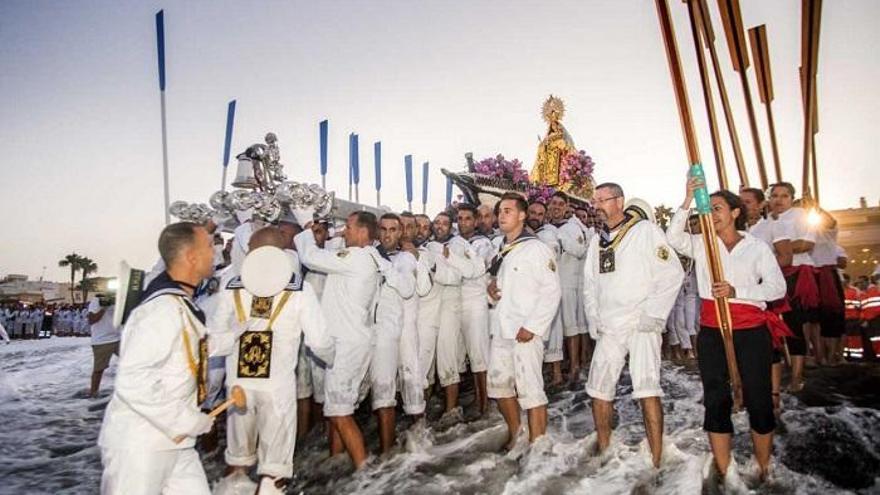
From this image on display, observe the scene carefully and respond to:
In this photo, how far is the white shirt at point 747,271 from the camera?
381 cm

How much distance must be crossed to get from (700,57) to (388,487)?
14.3 feet

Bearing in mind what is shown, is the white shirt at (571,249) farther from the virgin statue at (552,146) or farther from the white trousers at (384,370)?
the virgin statue at (552,146)

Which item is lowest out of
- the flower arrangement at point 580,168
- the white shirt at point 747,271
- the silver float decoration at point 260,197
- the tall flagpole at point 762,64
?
the white shirt at point 747,271

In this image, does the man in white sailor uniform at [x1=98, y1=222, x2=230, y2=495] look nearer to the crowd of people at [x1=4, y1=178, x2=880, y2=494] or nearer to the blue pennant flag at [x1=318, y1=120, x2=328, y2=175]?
the crowd of people at [x1=4, y1=178, x2=880, y2=494]

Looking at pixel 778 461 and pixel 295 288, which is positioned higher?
pixel 295 288

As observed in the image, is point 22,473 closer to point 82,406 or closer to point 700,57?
point 82,406

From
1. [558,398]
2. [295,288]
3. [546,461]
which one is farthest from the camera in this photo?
[558,398]

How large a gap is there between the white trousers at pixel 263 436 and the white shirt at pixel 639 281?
2.70 metres

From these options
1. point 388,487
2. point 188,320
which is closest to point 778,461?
point 388,487

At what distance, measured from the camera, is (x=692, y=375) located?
778 centimetres

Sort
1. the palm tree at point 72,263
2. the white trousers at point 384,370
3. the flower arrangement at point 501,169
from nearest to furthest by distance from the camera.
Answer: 1. the white trousers at point 384,370
2. the flower arrangement at point 501,169
3. the palm tree at point 72,263

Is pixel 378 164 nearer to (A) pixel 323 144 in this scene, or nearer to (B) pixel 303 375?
(A) pixel 323 144

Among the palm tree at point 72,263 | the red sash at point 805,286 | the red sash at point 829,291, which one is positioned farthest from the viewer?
the palm tree at point 72,263

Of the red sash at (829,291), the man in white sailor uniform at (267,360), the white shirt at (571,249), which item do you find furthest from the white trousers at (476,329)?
the red sash at (829,291)
